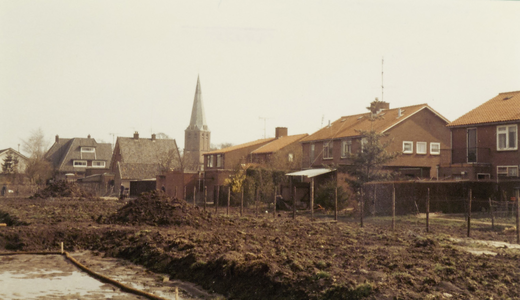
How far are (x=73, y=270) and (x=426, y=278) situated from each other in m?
9.03

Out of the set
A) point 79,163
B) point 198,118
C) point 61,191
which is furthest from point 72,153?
point 198,118

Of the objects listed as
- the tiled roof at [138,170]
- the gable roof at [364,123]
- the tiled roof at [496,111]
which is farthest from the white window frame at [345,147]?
the tiled roof at [138,170]

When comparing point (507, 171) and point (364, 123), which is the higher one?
point (364, 123)

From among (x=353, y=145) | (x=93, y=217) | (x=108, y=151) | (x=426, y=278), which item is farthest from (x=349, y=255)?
(x=108, y=151)

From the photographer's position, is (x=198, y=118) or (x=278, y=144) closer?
(x=278, y=144)

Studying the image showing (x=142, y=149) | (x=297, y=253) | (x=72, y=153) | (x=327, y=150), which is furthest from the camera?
(x=72, y=153)

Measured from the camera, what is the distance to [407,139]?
42.3 m

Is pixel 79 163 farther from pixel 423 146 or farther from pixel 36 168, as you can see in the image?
pixel 423 146

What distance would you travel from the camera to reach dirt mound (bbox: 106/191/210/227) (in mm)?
22984

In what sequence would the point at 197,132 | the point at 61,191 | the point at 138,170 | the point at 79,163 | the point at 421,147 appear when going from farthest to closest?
the point at 197,132 → the point at 79,163 → the point at 138,170 → the point at 61,191 → the point at 421,147

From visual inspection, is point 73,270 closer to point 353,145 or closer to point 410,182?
point 410,182

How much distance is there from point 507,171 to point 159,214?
2293 centimetres

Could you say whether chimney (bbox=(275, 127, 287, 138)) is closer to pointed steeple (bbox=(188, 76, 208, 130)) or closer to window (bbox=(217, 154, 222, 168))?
window (bbox=(217, 154, 222, 168))

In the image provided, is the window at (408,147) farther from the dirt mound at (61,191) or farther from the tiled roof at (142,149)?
the tiled roof at (142,149)
